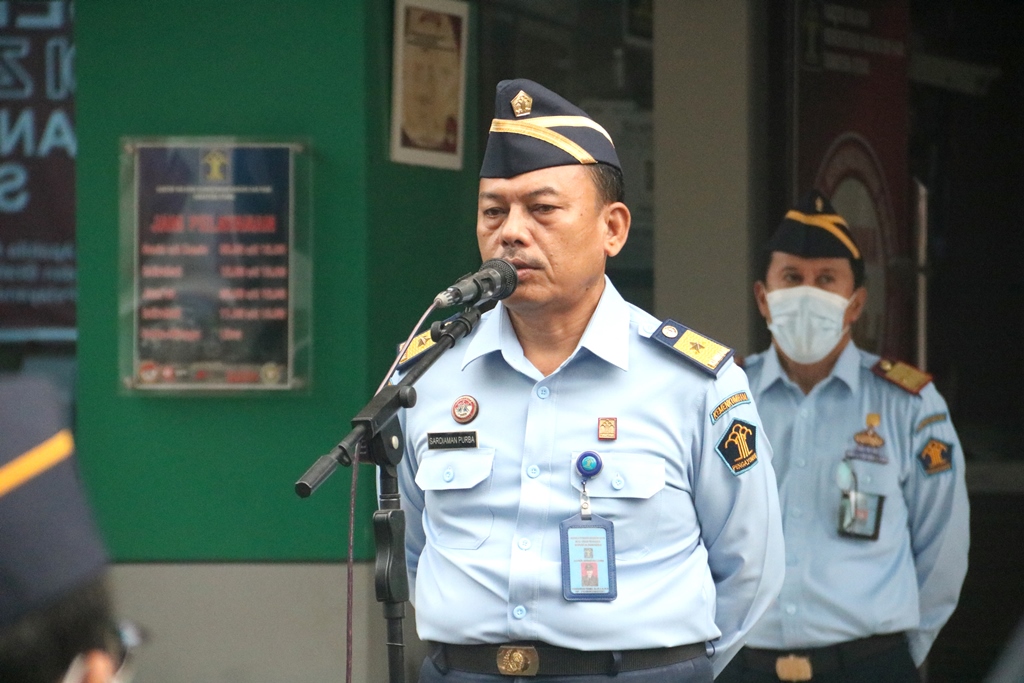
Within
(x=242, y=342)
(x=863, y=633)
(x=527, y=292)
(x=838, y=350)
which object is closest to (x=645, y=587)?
(x=527, y=292)

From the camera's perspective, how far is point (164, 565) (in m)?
5.35

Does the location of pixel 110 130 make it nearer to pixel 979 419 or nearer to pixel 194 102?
pixel 194 102

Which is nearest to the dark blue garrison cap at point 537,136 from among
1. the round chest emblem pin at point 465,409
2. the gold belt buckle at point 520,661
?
the round chest emblem pin at point 465,409

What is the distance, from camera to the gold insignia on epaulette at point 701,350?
299 cm

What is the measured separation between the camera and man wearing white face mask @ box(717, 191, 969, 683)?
4039 mm

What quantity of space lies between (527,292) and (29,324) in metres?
3.46

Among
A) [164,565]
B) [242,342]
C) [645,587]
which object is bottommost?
[164,565]

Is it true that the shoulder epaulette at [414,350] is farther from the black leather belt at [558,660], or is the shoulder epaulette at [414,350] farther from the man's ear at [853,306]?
the man's ear at [853,306]

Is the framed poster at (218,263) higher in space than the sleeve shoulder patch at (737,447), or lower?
higher

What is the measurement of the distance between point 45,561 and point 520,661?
1.60m

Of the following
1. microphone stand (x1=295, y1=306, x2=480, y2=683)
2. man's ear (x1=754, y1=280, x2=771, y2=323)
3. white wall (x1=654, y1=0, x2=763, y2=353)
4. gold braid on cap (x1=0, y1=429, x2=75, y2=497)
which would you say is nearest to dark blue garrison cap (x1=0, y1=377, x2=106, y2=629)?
gold braid on cap (x1=0, y1=429, x2=75, y2=497)

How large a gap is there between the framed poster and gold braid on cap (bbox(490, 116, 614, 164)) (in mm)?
2276

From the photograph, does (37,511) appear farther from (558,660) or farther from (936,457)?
(936,457)

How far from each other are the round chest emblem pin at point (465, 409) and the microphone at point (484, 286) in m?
0.29
